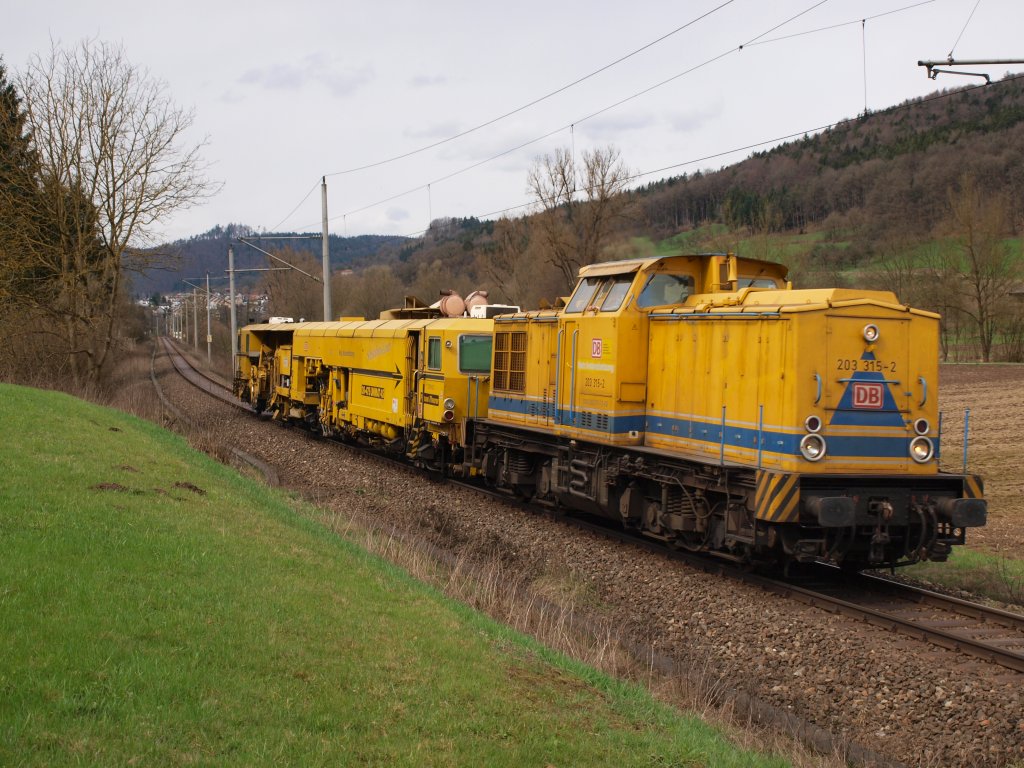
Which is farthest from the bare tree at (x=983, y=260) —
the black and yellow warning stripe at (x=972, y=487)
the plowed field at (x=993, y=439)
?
the black and yellow warning stripe at (x=972, y=487)

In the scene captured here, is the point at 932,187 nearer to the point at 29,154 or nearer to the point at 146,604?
the point at 29,154

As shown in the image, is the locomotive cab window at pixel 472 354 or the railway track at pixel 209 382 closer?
the locomotive cab window at pixel 472 354

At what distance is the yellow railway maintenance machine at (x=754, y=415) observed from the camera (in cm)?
883

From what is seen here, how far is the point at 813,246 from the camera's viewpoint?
1463 inches

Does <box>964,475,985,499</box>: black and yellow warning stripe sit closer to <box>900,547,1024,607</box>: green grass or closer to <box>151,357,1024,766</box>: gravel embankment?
<box>900,547,1024,607</box>: green grass

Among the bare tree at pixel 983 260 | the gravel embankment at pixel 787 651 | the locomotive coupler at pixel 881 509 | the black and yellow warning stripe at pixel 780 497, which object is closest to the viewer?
the gravel embankment at pixel 787 651

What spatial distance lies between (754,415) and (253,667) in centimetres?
620

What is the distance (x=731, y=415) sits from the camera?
9703 mm

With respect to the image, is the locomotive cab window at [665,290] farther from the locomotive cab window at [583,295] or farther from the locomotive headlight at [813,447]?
the locomotive headlight at [813,447]

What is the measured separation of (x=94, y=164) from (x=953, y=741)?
27531mm

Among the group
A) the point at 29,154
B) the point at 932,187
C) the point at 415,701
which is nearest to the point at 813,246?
the point at 932,187

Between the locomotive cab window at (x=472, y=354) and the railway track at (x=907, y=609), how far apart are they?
5701 millimetres

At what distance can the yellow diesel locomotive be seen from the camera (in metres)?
8.84

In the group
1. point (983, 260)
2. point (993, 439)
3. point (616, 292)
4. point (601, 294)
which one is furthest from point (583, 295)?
point (983, 260)
